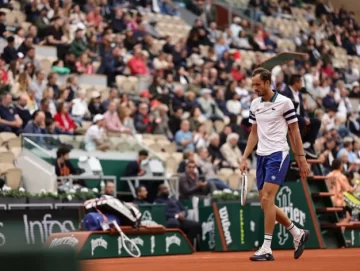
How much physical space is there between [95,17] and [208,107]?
3.75 m

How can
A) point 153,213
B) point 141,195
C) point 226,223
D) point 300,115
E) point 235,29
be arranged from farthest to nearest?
point 235,29 → point 141,195 → point 226,223 → point 153,213 → point 300,115

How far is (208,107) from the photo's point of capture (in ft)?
78.1

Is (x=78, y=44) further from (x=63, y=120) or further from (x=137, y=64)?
(x=63, y=120)

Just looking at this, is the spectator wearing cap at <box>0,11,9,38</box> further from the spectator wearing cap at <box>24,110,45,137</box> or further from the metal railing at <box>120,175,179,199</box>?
the metal railing at <box>120,175,179,199</box>

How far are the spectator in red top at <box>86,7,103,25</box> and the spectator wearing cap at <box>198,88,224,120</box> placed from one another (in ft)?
10.8

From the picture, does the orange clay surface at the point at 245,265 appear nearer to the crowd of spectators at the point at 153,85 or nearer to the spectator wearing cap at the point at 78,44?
the crowd of spectators at the point at 153,85

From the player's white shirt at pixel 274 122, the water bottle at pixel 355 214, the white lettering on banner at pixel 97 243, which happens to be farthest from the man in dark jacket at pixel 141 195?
the player's white shirt at pixel 274 122

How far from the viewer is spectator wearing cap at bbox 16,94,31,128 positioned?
58.3 ft

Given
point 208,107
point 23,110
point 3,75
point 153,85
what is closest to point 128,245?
point 23,110

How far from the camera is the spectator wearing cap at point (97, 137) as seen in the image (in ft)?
59.1

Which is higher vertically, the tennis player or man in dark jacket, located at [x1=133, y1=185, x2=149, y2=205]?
the tennis player

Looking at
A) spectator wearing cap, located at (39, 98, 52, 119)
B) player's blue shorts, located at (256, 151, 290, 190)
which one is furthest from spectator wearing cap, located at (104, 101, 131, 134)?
player's blue shorts, located at (256, 151, 290, 190)

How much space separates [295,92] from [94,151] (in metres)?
5.99

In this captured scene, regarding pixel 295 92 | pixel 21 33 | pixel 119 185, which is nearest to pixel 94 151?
pixel 119 185
